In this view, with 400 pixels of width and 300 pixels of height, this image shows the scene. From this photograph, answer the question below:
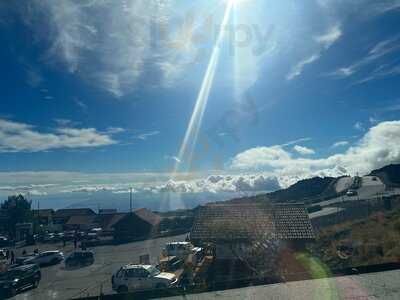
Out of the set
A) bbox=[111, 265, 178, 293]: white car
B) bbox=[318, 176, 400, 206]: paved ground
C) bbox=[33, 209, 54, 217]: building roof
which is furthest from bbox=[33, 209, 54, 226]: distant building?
bbox=[111, 265, 178, 293]: white car

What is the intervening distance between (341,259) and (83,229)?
178 feet

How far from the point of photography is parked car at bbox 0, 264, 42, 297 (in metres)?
20.1

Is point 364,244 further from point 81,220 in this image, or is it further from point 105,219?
point 81,220

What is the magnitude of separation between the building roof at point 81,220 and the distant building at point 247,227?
49.1 m

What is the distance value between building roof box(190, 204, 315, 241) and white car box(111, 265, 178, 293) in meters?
4.71

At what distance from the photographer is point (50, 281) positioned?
24.3 meters

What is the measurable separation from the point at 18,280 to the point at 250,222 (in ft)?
45.8

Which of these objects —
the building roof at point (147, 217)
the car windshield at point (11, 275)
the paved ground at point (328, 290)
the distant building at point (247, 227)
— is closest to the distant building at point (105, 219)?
the building roof at point (147, 217)

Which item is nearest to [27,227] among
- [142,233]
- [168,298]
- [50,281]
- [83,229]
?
[83,229]

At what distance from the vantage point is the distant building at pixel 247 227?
21328mm

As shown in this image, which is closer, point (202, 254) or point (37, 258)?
point (202, 254)

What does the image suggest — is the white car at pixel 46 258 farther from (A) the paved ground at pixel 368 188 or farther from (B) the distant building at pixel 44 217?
(A) the paved ground at pixel 368 188

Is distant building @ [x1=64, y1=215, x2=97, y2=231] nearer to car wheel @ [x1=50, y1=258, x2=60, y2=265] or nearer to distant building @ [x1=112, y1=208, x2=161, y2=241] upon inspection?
distant building @ [x1=112, y1=208, x2=161, y2=241]

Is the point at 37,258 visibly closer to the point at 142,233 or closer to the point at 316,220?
the point at 142,233
